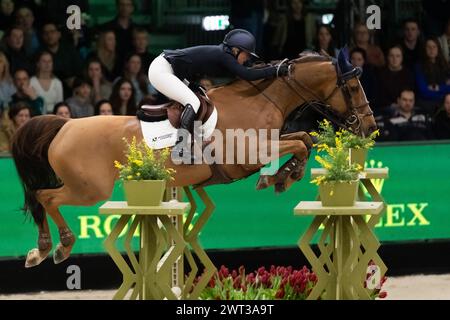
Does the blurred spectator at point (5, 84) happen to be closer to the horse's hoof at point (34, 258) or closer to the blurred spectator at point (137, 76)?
the blurred spectator at point (137, 76)

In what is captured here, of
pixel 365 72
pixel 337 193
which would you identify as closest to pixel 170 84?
pixel 337 193

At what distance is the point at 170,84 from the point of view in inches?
412

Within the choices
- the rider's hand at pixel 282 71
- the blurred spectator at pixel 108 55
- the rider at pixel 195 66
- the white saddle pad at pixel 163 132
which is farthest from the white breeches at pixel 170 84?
the blurred spectator at pixel 108 55

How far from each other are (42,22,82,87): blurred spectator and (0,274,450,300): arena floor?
79.9 inches

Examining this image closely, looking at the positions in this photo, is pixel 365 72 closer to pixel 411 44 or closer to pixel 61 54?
pixel 411 44

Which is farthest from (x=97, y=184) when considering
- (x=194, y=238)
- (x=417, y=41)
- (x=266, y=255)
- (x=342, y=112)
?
(x=417, y=41)

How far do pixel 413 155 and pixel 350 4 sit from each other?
166 cm

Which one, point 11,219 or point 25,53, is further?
point 25,53

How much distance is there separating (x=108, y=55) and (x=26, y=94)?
37.4 inches

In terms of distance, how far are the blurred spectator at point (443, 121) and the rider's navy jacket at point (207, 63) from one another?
13.0 ft

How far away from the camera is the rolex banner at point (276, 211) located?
1252 cm

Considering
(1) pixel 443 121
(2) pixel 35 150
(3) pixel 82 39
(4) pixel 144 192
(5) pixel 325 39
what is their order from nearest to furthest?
(4) pixel 144 192 < (2) pixel 35 150 < (3) pixel 82 39 < (5) pixel 325 39 < (1) pixel 443 121

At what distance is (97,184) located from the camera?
10680 millimetres

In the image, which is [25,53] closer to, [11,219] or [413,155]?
[11,219]
